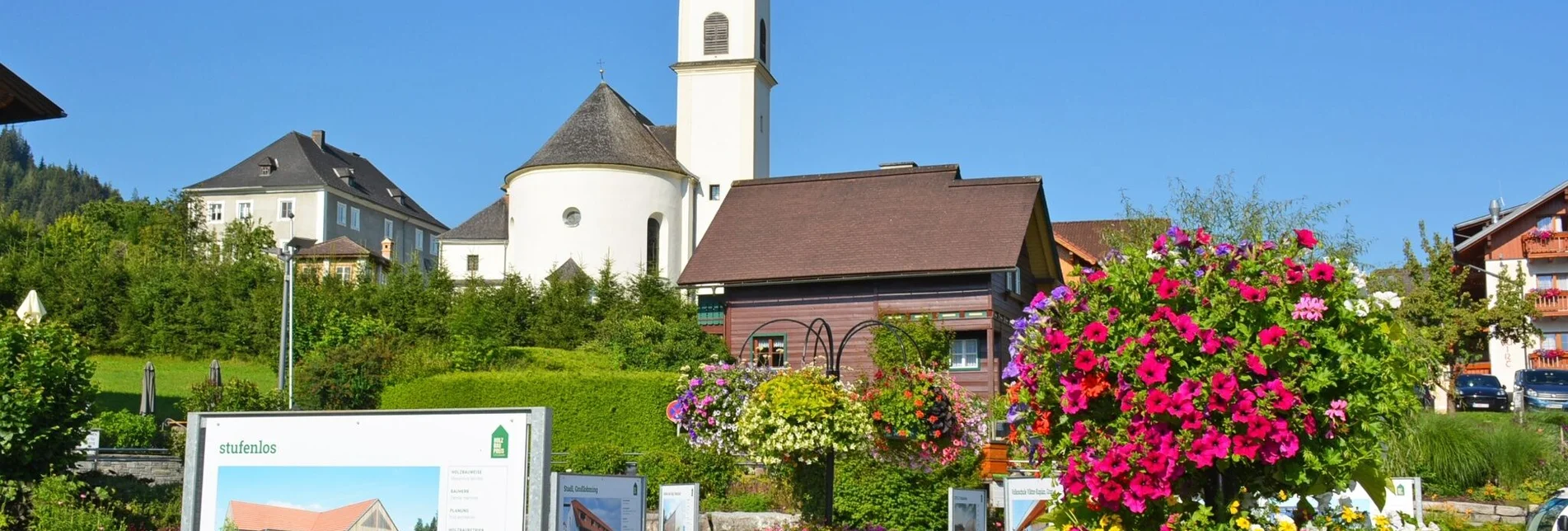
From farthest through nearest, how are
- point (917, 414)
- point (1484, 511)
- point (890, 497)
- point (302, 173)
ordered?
point (302, 173), point (1484, 511), point (890, 497), point (917, 414)

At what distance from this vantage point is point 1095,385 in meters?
8.56

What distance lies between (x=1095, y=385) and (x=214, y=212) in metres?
74.8

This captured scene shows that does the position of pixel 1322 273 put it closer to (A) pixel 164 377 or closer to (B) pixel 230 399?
(B) pixel 230 399

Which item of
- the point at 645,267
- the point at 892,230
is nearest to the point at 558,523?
the point at 892,230

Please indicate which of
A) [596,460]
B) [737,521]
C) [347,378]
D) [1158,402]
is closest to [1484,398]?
[596,460]

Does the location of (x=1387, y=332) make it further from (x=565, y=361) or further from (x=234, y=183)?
(x=234, y=183)

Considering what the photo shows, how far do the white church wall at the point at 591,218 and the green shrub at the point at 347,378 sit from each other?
16.5 m

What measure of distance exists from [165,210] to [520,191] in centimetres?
2832

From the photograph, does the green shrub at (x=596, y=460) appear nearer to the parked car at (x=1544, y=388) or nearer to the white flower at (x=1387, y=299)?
the white flower at (x=1387, y=299)

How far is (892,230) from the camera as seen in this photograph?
40.5m

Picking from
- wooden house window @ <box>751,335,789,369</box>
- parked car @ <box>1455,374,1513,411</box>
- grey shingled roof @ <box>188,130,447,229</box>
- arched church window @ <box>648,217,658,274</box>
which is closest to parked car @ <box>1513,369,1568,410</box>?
parked car @ <box>1455,374,1513,411</box>

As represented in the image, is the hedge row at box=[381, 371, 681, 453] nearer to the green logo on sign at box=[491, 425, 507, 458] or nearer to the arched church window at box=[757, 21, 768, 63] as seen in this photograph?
the green logo on sign at box=[491, 425, 507, 458]

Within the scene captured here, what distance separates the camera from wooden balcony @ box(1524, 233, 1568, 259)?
4966 centimetres

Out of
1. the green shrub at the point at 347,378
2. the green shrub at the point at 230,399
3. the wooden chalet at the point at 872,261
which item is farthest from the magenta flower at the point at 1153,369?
the wooden chalet at the point at 872,261
